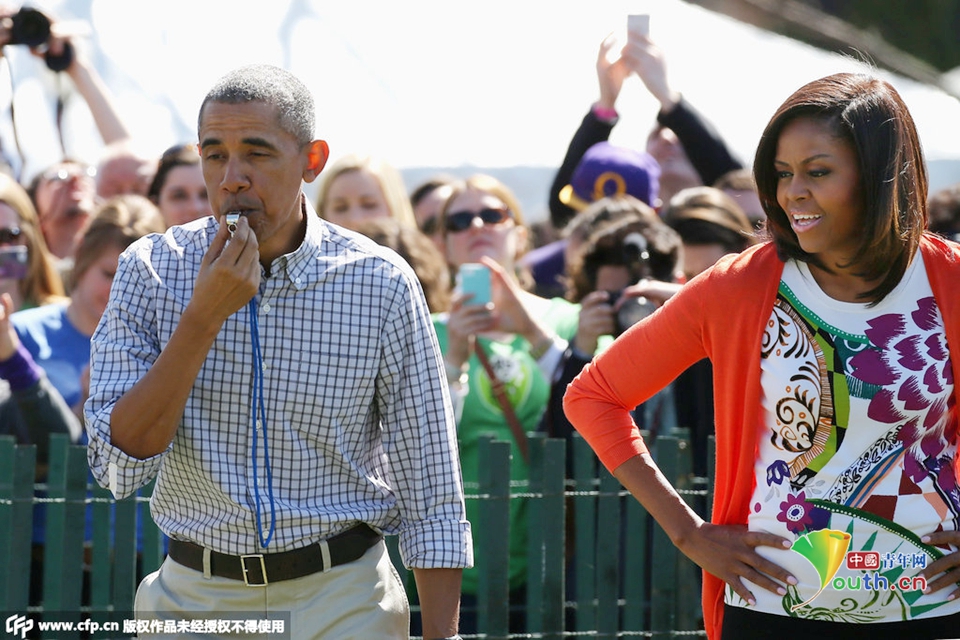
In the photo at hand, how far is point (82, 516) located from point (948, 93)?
713 cm


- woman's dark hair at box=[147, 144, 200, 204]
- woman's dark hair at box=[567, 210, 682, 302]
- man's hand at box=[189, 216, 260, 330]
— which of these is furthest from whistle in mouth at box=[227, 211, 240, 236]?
woman's dark hair at box=[147, 144, 200, 204]

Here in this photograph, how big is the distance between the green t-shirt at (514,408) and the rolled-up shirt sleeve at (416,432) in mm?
1636

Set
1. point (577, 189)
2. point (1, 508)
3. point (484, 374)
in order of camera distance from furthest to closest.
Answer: point (577, 189) → point (484, 374) → point (1, 508)

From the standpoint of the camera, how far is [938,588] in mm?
2754

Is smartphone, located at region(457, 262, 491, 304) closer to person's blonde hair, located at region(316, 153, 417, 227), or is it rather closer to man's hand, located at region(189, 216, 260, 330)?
person's blonde hair, located at region(316, 153, 417, 227)

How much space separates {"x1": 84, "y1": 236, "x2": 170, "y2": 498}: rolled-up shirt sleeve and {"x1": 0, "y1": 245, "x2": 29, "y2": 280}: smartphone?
8.75ft

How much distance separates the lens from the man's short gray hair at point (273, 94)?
2.82 metres

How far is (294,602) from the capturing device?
9.39 feet

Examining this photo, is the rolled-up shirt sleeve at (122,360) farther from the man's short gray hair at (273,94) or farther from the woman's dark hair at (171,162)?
the woman's dark hair at (171,162)

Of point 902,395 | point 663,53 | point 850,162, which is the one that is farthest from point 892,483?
point 663,53

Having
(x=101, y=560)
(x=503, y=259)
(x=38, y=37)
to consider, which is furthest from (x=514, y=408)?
(x=38, y=37)

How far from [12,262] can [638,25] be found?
3.21 meters

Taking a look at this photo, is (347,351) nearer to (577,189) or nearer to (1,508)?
(1,508)

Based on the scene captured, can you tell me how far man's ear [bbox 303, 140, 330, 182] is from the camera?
117 inches
